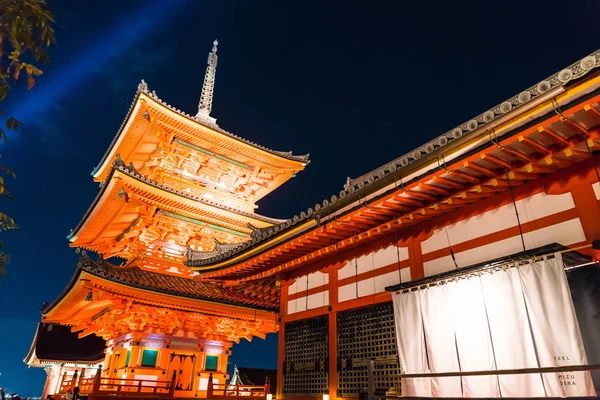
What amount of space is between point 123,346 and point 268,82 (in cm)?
6249

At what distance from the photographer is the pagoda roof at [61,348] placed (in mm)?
23562

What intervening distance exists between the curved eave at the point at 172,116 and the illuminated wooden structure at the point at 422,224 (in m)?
9.00

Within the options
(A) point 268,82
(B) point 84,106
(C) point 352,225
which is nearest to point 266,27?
(A) point 268,82

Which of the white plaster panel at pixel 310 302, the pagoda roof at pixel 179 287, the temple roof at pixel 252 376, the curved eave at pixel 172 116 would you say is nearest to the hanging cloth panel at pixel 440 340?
the white plaster panel at pixel 310 302

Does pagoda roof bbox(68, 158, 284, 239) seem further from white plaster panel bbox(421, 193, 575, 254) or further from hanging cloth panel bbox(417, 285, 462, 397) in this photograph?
hanging cloth panel bbox(417, 285, 462, 397)

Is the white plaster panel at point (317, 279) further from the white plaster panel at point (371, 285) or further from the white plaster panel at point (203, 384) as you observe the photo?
the white plaster panel at point (203, 384)

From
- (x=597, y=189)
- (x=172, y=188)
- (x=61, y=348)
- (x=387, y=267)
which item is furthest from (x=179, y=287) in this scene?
(x=61, y=348)

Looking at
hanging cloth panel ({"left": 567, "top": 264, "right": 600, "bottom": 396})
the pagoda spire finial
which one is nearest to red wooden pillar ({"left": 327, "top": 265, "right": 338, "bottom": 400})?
hanging cloth panel ({"left": 567, "top": 264, "right": 600, "bottom": 396})

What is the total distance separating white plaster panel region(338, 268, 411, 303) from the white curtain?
74 centimetres

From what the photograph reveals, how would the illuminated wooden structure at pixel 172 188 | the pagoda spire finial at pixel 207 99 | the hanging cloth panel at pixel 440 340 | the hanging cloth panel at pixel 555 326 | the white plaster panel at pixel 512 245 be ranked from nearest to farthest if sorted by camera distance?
the hanging cloth panel at pixel 555 326 → the white plaster panel at pixel 512 245 → the hanging cloth panel at pixel 440 340 → the illuminated wooden structure at pixel 172 188 → the pagoda spire finial at pixel 207 99

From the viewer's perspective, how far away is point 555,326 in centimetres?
496

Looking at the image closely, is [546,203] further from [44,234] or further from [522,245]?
[44,234]

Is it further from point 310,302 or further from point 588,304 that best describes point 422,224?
point 310,302

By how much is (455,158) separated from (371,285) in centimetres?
366
